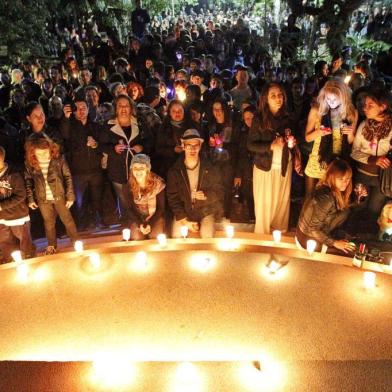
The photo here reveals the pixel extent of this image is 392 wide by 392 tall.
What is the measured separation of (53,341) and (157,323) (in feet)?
2.09

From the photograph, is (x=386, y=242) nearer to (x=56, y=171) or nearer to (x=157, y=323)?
(x=157, y=323)

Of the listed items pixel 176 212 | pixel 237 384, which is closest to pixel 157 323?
pixel 237 384

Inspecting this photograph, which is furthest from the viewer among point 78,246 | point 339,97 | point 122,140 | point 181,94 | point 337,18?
point 337,18

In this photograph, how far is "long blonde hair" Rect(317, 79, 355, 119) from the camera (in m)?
4.22

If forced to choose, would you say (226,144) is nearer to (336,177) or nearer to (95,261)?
(336,177)

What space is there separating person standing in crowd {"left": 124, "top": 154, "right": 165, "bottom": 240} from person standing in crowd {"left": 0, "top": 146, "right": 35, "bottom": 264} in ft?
3.95

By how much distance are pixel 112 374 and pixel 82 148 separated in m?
3.78

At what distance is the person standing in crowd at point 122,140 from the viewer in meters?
5.17

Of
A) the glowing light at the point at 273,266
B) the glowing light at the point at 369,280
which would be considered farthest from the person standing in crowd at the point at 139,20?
the glowing light at the point at 369,280

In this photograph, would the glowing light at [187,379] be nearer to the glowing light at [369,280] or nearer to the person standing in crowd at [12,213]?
the glowing light at [369,280]

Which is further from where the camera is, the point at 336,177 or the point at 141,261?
the point at 336,177

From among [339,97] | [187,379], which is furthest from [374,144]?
[187,379]

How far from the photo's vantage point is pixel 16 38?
37.7ft

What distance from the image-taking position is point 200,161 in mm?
4559
